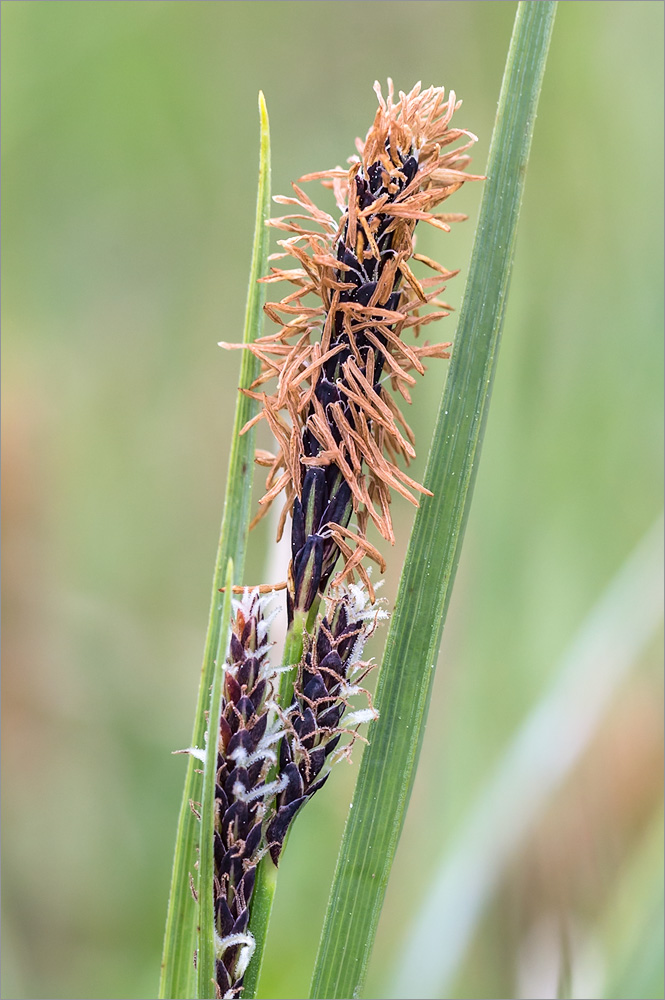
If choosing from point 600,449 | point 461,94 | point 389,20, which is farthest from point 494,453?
point 389,20

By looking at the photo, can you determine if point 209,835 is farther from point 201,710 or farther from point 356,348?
point 356,348

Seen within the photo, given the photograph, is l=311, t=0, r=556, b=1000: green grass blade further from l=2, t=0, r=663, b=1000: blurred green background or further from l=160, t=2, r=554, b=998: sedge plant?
l=2, t=0, r=663, b=1000: blurred green background

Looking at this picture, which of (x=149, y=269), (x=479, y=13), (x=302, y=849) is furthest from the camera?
(x=149, y=269)

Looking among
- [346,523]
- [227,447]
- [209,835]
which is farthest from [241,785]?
[227,447]

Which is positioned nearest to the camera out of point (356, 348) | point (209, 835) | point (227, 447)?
point (209, 835)

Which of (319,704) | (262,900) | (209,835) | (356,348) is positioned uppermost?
(356,348)

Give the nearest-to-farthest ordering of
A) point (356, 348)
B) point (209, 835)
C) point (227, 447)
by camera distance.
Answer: point (209, 835), point (356, 348), point (227, 447)

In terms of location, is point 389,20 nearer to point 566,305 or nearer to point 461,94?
point 461,94
